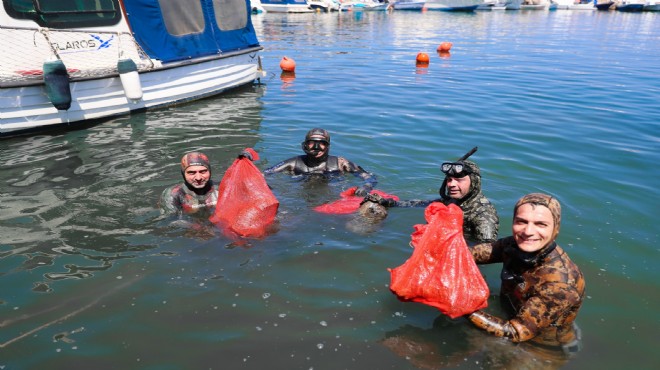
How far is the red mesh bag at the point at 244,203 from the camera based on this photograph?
5.26 meters

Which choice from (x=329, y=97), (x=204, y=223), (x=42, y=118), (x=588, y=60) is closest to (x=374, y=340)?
(x=204, y=223)

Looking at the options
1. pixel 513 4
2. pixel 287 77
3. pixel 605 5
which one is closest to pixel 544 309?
pixel 287 77

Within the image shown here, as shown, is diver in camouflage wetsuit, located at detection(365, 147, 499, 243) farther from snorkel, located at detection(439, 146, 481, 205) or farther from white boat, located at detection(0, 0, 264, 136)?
white boat, located at detection(0, 0, 264, 136)

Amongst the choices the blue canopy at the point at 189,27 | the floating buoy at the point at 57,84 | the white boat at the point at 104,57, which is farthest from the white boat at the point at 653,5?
the floating buoy at the point at 57,84

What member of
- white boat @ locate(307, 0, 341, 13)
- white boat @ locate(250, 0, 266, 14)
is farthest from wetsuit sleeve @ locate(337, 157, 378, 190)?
white boat @ locate(307, 0, 341, 13)

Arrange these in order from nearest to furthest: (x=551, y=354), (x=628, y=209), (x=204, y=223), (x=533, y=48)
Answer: (x=551, y=354) < (x=204, y=223) < (x=628, y=209) < (x=533, y=48)

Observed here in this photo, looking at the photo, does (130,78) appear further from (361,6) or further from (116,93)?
(361,6)

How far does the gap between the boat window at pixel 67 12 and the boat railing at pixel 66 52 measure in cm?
21

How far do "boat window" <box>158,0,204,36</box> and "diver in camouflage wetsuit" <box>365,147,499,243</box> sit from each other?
908 cm

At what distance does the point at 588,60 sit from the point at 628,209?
1656cm

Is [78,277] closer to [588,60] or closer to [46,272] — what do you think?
[46,272]

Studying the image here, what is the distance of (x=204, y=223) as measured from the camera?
564 centimetres

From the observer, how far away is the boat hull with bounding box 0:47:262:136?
348 inches

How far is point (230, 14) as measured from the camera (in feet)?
42.8
